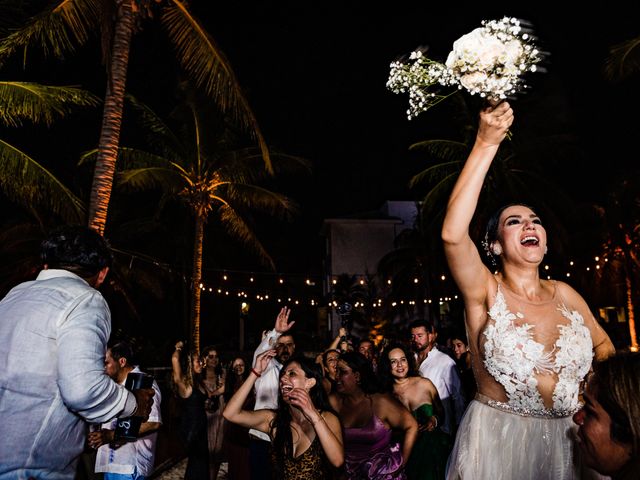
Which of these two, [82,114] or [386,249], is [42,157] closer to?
[82,114]

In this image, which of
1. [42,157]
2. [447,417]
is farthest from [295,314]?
[447,417]

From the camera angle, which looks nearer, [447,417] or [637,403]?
[637,403]

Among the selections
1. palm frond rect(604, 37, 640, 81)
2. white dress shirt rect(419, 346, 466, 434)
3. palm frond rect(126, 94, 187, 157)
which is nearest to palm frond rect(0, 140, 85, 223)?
palm frond rect(126, 94, 187, 157)

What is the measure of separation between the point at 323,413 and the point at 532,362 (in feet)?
6.94

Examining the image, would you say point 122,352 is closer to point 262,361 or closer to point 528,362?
point 262,361

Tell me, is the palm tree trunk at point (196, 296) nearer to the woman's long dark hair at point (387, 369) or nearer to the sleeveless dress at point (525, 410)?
the woman's long dark hair at point (387, 369)

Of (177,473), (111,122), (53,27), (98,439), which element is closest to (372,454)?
(98,439)

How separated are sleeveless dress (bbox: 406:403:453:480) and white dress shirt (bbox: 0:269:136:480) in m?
3.85

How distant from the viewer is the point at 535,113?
23734 mm

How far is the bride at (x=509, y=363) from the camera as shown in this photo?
2.57 metres

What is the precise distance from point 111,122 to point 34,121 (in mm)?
1766

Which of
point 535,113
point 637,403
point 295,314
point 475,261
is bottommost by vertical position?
point 637,403

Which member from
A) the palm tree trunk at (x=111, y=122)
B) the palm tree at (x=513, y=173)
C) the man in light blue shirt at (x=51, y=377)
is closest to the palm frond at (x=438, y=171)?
the palm tree at (x=513, y=173)

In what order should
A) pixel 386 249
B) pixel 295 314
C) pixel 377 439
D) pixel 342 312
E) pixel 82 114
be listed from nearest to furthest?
1. pixel 377 439
2. pixel 342 312
3. pixel 82 114
4. pixel 386 249
5. pixel 295 314
